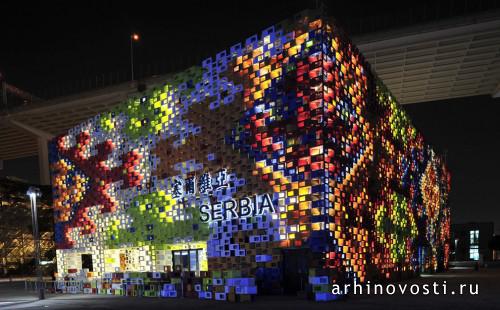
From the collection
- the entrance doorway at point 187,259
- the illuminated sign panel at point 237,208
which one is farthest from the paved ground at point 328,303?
the entrance doorway at point 187,259

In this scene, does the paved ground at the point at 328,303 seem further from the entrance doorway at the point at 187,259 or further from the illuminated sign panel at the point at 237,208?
the entrance doorway at the point at 187,259

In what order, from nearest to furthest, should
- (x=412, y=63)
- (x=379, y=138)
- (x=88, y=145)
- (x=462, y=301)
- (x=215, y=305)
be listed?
1. (x=462, y=301)
2. (x=215, y=305)
3. (x=379, y=138)
4. (x=88, y=145)
5. (x=412, y=63)

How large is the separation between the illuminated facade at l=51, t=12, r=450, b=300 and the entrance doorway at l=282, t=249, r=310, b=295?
85mm

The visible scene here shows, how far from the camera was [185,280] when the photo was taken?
68.5ft

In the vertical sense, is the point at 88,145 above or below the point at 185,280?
above

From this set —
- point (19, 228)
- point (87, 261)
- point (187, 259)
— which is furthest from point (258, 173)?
point (19, 228)

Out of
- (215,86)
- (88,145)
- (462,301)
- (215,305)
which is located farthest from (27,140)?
(462,301)

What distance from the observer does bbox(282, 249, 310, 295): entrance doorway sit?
1972 cm

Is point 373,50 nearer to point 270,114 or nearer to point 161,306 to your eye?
point 270,114

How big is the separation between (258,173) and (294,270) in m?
4.25

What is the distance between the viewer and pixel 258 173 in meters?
20.8

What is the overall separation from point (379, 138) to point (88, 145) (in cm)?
1798

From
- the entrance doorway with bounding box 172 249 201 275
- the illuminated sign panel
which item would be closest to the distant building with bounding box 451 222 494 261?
the entrance doorway with bounding box 172 249 201 275

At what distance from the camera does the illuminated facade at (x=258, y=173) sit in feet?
62.6
